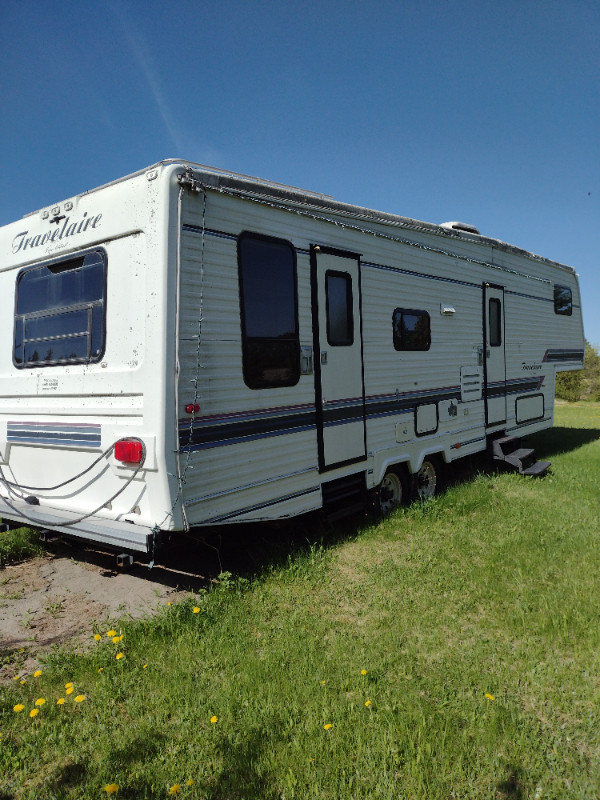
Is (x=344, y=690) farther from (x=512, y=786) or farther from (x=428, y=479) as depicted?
(x=428, y=479)

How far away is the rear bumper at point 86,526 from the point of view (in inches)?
161

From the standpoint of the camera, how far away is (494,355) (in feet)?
27.8

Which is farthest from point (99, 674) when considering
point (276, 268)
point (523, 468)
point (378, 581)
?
point (523, 468)

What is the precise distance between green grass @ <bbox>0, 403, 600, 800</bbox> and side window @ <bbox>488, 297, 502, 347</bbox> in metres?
3.92

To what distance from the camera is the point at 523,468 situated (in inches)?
323

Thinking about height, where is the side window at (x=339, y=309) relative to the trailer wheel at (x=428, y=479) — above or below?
above

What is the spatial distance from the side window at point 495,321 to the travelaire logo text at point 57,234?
5.63m

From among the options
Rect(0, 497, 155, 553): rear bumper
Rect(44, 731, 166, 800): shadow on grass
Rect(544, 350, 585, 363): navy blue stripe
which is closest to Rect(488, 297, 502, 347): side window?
Rect(544, 350, 585, 363): navy blue stripe

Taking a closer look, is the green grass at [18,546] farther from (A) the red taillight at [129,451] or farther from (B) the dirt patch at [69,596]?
(A) the red taillight at [129,451]

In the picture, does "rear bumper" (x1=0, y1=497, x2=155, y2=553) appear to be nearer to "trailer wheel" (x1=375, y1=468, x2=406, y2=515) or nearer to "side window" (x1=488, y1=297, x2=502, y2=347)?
"trailer wheel" (x1=375, y1=468, x2=406, y2=515)

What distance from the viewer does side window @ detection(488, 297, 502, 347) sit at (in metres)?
8.40

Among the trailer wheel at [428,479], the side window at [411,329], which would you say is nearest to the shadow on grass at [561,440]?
the trailer wheel at [428,479]

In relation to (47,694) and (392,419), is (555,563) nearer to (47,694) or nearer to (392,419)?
(392,419)

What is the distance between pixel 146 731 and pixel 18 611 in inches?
80.4
